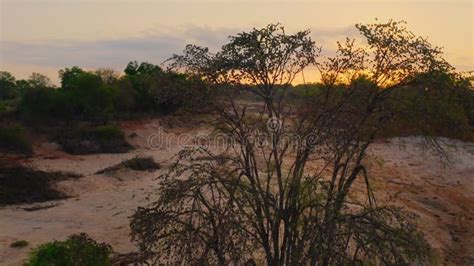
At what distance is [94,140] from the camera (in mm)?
28359

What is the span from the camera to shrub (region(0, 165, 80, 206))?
20.2 meters

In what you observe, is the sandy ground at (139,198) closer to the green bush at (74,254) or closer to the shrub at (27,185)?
the shrub at (27,185)

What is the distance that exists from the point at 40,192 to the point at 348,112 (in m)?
14.5

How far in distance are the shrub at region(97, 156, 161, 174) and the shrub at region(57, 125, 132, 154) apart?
3634 millimetres

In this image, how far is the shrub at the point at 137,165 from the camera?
23802 millimetres

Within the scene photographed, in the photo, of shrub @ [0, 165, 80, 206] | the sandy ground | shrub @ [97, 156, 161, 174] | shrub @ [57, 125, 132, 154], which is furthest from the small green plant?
shrub @ [57, 125, 132, 154]

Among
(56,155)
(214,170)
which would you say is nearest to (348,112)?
(214,170)

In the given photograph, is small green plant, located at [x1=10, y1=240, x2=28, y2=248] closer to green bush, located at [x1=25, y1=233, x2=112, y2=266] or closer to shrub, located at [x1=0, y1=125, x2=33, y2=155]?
green bush, located at [x1=25, y1=233, x2=112, y2=266]

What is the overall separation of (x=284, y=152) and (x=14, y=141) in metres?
19.3

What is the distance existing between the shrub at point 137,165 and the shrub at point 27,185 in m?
1.74

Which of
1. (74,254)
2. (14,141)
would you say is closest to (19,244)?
(74,254)
